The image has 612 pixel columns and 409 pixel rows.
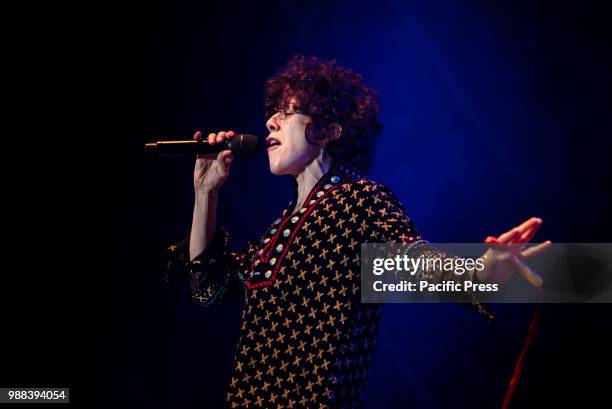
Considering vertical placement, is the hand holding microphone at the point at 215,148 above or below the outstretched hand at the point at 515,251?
above

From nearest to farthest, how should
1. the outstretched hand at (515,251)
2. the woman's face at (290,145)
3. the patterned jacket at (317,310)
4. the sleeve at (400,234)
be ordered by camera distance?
the outstretched hand at (515,251) → the sleeve at (400,234) → the patterned jacket at (317,310) → the woman's face at (290,145)

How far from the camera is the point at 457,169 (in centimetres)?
241

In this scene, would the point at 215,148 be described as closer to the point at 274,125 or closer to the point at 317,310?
the point at 274,125

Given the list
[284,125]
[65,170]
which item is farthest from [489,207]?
[65,170]

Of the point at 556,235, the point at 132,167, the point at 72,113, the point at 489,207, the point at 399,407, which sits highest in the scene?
the point at 72,113

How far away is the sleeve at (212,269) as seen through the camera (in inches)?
64.9

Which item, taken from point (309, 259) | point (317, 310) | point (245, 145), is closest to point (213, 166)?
point (245, 145)

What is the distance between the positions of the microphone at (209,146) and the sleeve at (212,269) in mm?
240

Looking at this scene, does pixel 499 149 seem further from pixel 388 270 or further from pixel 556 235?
pixel 388 270

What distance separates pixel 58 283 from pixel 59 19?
3.44 feet

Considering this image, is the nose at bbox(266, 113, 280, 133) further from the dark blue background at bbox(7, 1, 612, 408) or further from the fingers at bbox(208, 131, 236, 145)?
the dark blue background at bbox(7, 1, 612, 408)

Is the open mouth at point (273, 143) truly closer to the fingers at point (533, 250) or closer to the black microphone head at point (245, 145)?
the black microphone head at point (245, 145)

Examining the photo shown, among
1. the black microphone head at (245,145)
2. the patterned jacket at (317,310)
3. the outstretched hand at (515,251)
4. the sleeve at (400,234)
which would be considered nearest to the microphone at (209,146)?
the black microphone head at (245,145)

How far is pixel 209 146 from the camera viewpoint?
163 centimetres
